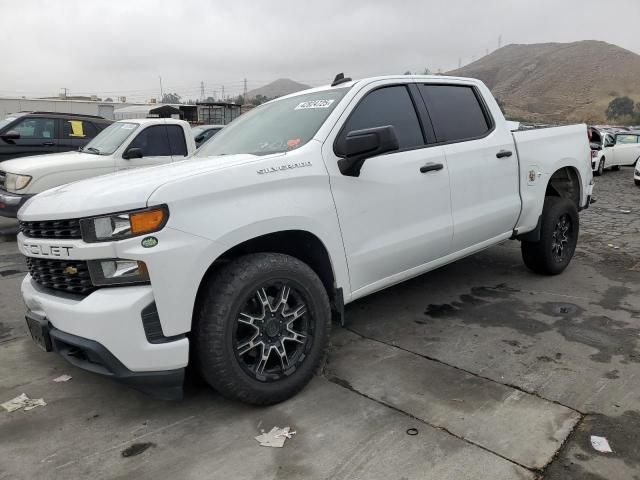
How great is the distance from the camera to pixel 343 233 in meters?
3.34

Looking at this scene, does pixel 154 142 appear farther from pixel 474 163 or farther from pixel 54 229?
pixel 54 229

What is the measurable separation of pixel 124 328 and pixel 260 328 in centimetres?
74

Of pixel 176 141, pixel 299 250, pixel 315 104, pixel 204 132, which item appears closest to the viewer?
pixel 299 250

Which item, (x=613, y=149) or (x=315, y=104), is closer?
(x=315, y=104)

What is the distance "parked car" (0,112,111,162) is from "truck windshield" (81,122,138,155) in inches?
58.0

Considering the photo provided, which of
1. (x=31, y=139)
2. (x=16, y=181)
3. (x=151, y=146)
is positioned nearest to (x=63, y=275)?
(x=16, y=181)

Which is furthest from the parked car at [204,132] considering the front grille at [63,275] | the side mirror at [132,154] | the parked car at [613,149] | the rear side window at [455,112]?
the parked car at [613,149]

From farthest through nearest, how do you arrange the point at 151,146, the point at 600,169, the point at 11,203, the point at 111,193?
1. the point at 600,169
2. the point at 151,146
3. the point at 11,203
4. the point at 111,193

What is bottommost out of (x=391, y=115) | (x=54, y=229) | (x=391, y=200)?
(x=391, y=200)

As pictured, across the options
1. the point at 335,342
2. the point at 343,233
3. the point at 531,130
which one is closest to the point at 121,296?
the point at 343,233

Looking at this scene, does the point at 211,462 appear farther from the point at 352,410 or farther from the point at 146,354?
the point at 352,410

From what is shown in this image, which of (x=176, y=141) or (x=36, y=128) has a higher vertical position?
(x=36, y=128)

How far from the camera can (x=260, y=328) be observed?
297 centimetres

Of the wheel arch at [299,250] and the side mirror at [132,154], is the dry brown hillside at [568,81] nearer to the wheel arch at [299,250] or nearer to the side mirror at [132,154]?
the side mirror at [132,154]
